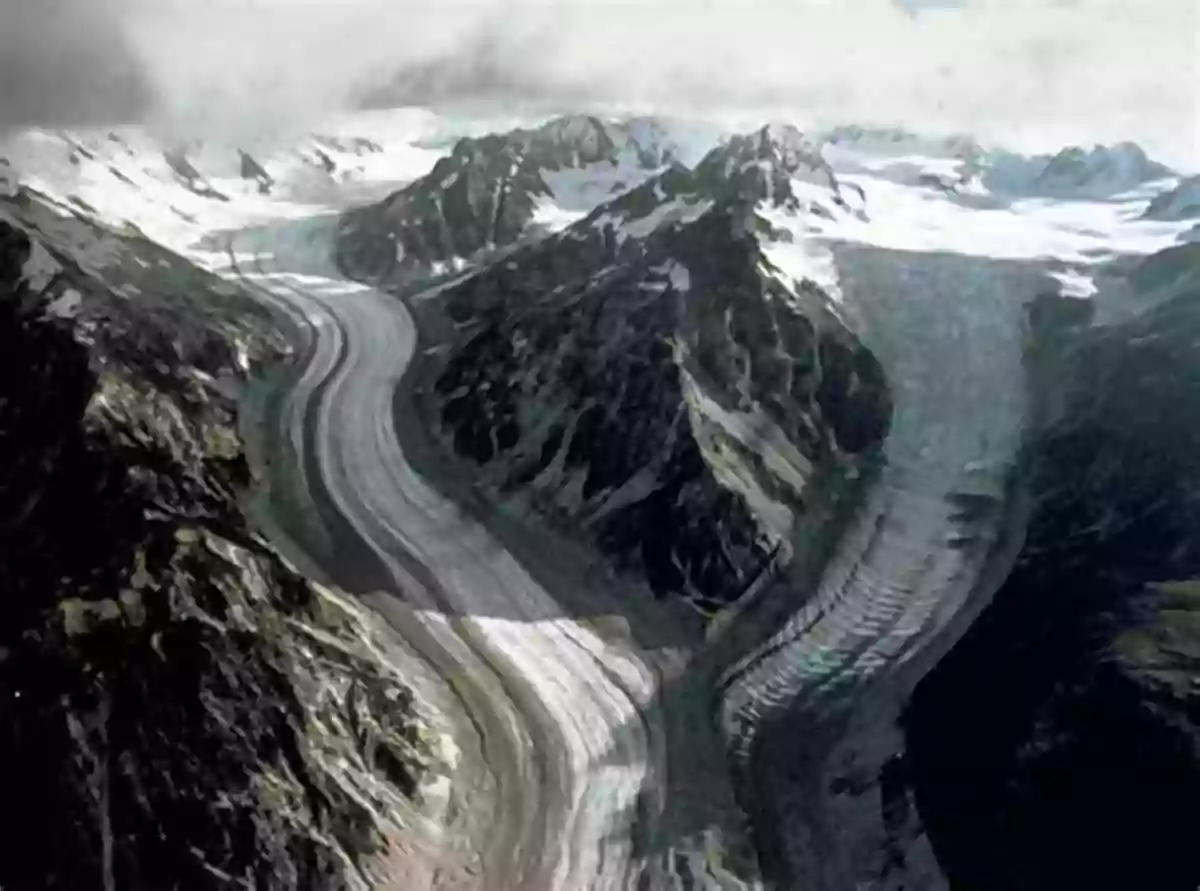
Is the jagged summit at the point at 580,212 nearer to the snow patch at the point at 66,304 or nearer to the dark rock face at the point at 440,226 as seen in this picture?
the dark rock face at the point at 440,226

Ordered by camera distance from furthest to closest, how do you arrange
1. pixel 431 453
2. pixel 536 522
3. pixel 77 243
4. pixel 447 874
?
pixel 77 243, pixel 431 453, pixel 536 522, pixel 447 874

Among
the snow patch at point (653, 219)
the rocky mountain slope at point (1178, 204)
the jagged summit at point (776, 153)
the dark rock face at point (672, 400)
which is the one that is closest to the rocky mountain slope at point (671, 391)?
the dark rock face at point (672, 400)

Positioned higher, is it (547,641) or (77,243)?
(77,243)

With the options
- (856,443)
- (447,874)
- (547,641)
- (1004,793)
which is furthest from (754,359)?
(447,874)

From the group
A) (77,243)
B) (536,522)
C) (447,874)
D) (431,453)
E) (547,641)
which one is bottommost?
(447,874)

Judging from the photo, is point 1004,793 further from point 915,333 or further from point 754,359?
point 915,333

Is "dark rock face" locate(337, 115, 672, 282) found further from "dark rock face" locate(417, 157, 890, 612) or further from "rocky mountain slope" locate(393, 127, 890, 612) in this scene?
"dark rock face" locate(417, 157, 890, 612)

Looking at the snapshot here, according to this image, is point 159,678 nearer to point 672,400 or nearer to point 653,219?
point 672,400
